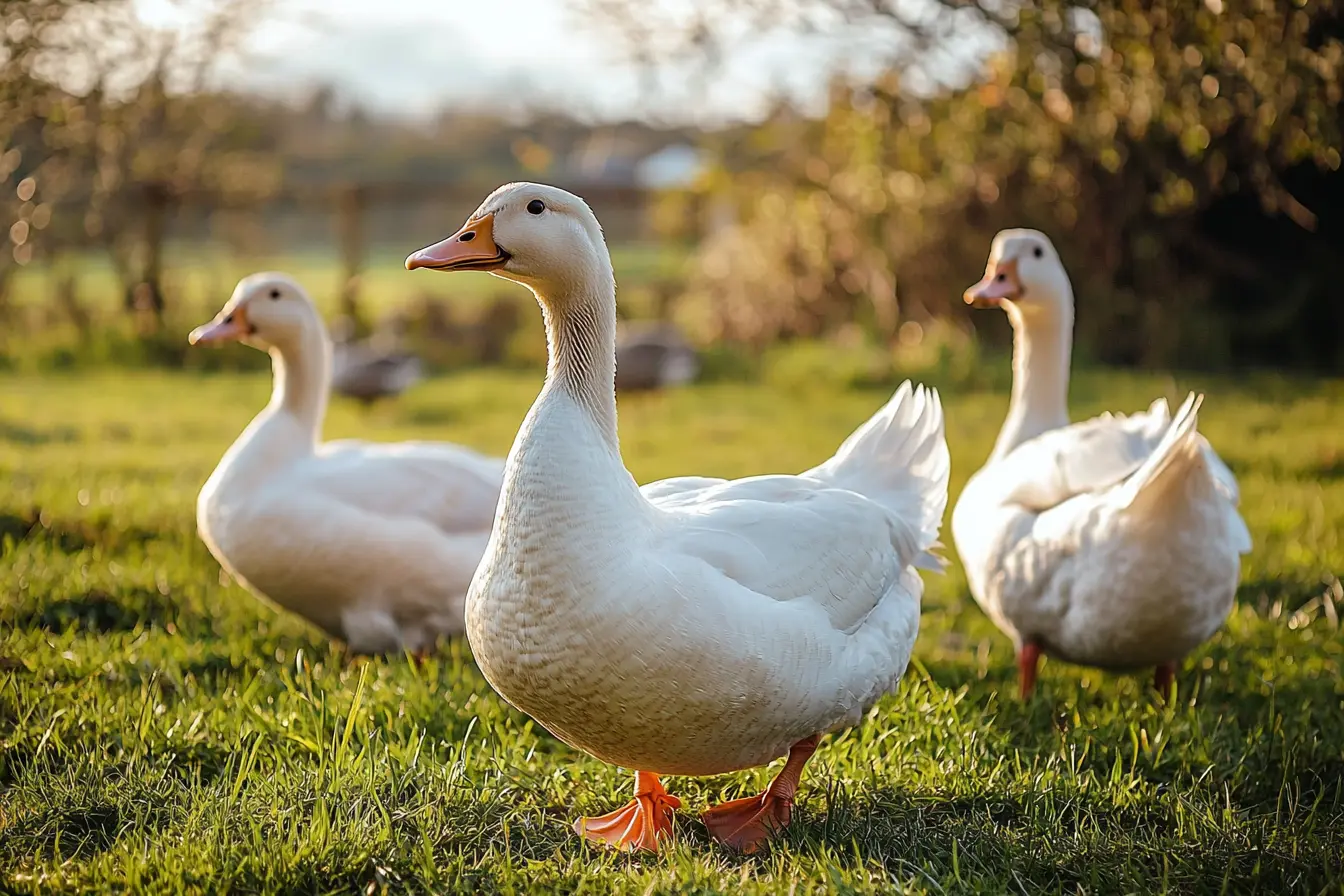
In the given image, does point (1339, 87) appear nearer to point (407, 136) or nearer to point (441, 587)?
point (441, 587)

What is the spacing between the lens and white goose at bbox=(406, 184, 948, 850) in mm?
2773

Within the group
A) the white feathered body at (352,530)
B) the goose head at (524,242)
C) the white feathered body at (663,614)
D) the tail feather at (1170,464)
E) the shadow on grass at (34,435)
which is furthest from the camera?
the shadow on grass at (34,435)

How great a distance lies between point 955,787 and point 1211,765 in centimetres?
79

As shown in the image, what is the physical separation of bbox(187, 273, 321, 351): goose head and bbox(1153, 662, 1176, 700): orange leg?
3727 millimetres

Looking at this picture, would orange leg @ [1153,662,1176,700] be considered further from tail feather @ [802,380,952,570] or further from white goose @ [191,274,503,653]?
white goose @ [191,274,503,653]

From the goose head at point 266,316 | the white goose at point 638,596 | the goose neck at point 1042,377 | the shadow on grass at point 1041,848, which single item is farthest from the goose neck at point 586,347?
the goose neck at point 1042,377

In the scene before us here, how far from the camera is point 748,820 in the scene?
318 centimetres

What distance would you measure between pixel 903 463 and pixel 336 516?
2165mm

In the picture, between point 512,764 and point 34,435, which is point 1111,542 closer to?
point 512,764

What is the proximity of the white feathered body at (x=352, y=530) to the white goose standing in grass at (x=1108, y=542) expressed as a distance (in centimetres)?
204

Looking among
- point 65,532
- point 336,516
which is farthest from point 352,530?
point 65,532

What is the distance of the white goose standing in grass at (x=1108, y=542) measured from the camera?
4047 millimetres

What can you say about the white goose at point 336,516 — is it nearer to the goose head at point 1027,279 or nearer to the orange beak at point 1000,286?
the orange beak at point 1000,286

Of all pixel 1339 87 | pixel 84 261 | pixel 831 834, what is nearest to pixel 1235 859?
pixel 831 834
